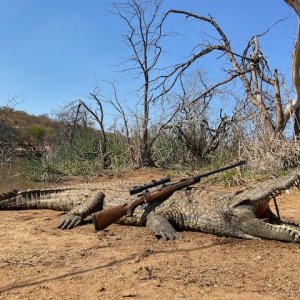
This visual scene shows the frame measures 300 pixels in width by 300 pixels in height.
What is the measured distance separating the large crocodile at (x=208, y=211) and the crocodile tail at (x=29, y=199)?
45 cm

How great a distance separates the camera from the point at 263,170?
10070 millimetres

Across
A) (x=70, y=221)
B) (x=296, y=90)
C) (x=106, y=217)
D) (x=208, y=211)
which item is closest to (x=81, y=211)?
(x=70, y=221)

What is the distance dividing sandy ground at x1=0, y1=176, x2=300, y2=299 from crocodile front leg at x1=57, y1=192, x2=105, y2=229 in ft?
1.29

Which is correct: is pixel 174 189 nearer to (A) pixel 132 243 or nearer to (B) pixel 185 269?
(A) pixel 132 243

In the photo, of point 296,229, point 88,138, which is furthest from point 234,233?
point 88,138

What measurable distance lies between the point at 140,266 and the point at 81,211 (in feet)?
8.68

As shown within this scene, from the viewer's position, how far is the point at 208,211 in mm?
5418

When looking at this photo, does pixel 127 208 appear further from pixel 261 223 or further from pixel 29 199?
pixel 29 199

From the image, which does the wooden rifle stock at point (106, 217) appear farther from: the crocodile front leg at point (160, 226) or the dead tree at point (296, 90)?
the dead tree at point (296, 90)

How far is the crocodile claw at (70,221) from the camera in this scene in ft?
19.5

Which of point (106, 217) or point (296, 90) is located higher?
point (296, 90)

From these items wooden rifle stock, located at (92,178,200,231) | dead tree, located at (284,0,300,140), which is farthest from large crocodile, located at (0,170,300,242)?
dead tree, located at (284,0,300,140)

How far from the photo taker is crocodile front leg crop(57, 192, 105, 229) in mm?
6000

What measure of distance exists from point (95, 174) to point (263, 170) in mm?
5523
